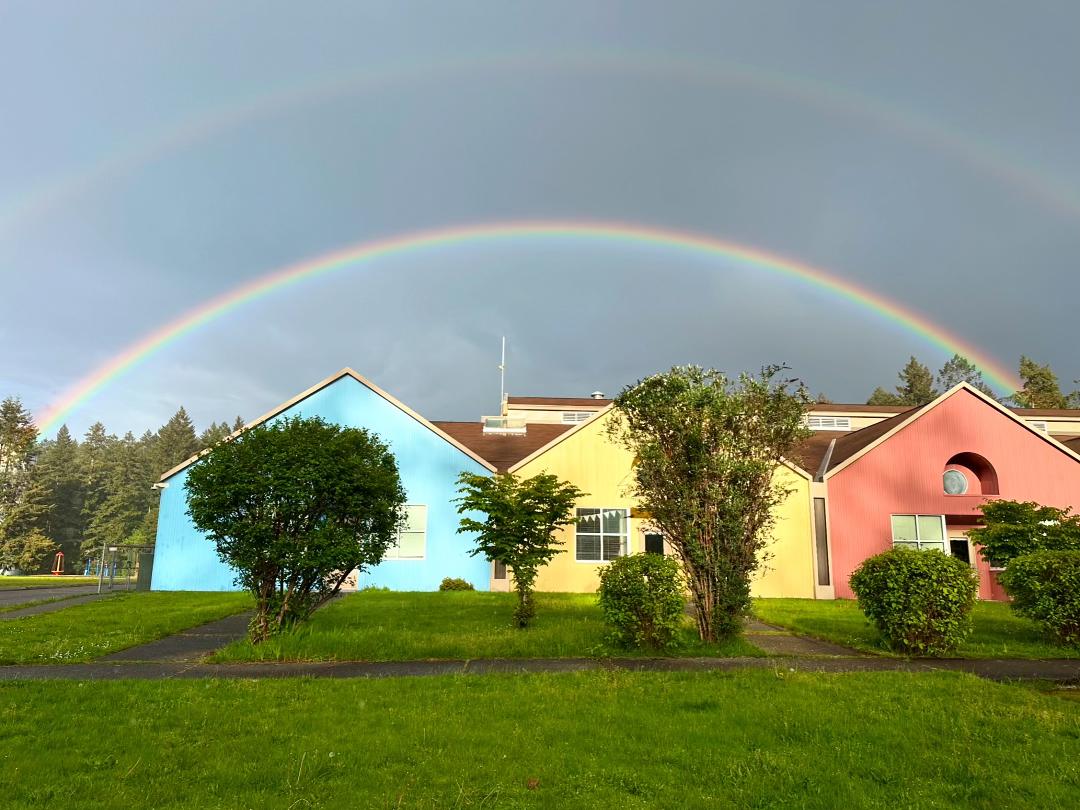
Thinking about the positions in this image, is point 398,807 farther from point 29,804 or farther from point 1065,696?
point 1065,696

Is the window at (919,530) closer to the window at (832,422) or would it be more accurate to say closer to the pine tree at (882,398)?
the window at (832,422)

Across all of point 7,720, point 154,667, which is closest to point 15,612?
point 154,667

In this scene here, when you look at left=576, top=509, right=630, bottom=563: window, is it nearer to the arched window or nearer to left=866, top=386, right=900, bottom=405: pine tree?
the arched window

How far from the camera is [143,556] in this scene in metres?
28.2

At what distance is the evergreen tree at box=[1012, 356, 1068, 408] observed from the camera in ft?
254

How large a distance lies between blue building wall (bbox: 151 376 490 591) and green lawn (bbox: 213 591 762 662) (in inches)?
361

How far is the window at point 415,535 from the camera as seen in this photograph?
26703mm

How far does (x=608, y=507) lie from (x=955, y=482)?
13975 mm

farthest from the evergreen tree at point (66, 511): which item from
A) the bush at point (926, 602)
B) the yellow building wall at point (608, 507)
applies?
the bush at point (926, 602)

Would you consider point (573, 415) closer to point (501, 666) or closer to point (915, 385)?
point (501, 666)

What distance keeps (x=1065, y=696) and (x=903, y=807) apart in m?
5.27

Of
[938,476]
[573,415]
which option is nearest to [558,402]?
[573,415]

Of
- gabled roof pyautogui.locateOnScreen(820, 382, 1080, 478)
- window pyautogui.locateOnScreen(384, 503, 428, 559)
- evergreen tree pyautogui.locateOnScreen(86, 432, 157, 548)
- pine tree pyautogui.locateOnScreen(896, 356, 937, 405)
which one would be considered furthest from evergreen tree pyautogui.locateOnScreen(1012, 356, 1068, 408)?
evergreen tree pyautogui.locateOnScreen(86, 432, 157, 548)

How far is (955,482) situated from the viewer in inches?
1051
